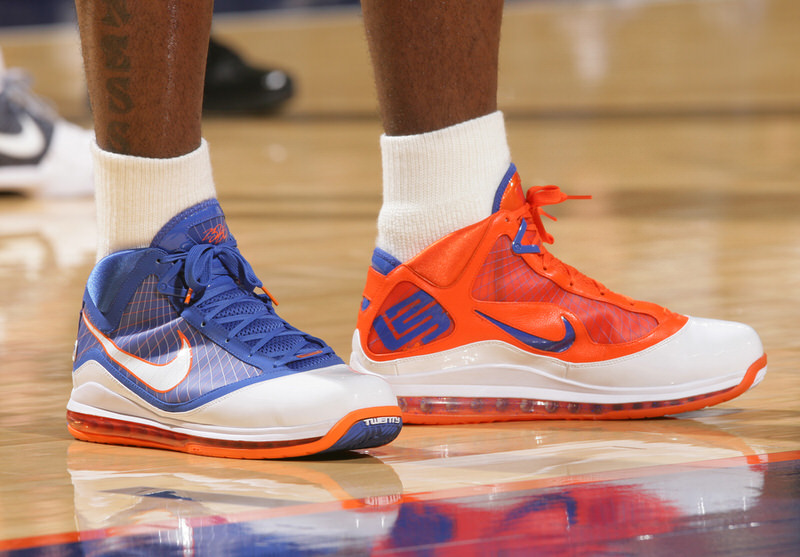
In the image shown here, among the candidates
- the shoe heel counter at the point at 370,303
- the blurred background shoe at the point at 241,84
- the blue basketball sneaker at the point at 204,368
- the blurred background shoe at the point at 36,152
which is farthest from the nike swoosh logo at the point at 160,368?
the blurred background shoe at the point at 241,84

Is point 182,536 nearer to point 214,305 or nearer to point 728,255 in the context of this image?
point 214,305

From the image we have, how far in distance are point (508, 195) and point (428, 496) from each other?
1.00 feet

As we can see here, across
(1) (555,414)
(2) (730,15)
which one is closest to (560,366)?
(1) (555,414)

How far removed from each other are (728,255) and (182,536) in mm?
1065

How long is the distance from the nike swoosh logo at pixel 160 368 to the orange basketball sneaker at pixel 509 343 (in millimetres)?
150

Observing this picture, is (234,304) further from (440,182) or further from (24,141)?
(24,141)

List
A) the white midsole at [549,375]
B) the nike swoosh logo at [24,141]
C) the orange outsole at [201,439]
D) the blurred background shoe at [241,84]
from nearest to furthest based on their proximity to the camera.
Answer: the orange outsole at [201,439] → the white midsole at [549,375] → the nike swoosh logo at [24,141] → the blurred background shoe at [241,84]

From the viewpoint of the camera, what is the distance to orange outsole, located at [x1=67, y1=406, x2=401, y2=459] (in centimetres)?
81

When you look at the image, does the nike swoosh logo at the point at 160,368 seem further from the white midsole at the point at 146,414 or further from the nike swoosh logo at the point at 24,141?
the nike swoosh logo at the point at 24,141

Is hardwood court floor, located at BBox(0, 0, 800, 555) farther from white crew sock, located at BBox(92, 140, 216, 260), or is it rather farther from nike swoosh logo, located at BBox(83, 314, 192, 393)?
white crew sock, located at BBox(92, 140, 216, 260)

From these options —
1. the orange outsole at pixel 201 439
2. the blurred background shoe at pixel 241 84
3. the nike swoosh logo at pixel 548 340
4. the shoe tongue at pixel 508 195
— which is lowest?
the orange outsole at pixel 201 439

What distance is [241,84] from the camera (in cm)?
407

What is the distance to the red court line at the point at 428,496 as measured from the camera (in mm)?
672

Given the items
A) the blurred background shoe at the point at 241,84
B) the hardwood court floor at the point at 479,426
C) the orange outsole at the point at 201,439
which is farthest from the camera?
the blurred background shoe at the point at 241,84
